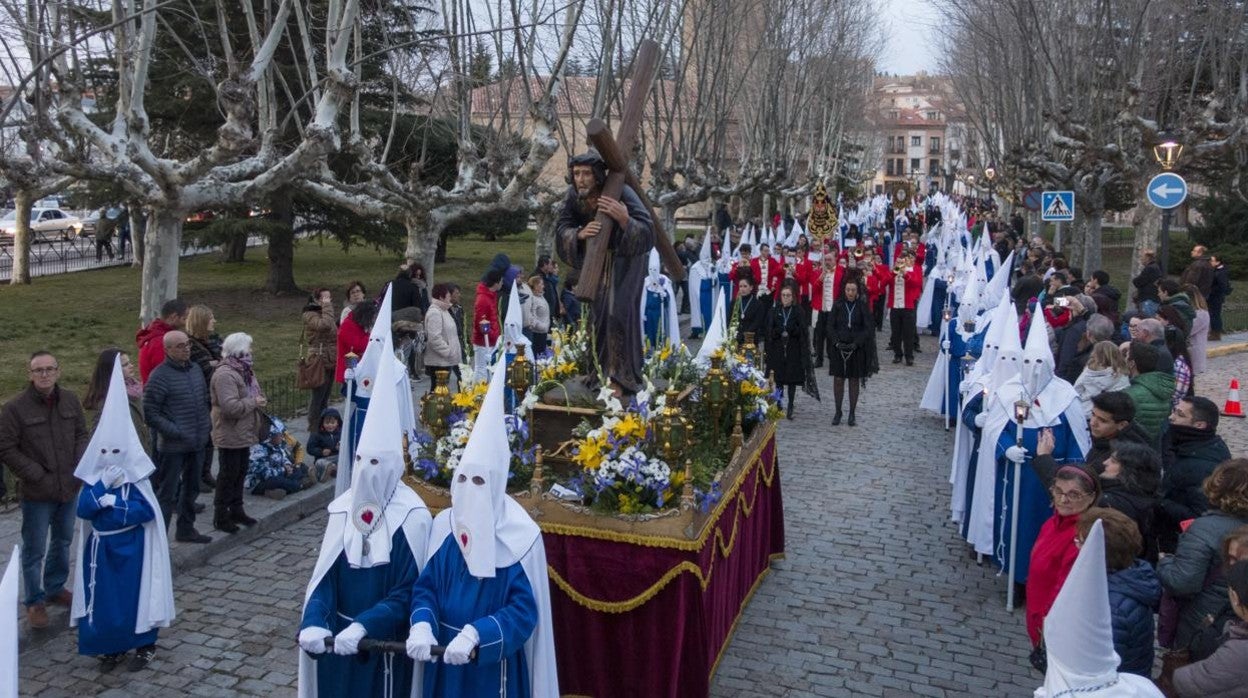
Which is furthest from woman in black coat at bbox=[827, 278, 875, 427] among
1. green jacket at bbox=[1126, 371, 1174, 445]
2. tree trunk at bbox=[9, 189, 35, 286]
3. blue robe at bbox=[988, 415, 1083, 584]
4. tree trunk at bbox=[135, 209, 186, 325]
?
tree trunk at bbox=[9, 189, 35, 286]

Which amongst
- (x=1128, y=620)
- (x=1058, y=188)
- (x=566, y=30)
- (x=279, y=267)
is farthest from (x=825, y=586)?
(x=1058, y=188)

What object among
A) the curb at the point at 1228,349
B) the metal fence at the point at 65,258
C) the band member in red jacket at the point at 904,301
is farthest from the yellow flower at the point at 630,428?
the metal fence at the point at 65,258

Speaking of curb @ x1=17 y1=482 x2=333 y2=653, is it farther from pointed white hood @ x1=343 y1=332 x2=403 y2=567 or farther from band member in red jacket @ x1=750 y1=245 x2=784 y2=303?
band member in red jacket @ x1=750 y1=245 x2=784 y2=303

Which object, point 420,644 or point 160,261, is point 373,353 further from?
point 420,644

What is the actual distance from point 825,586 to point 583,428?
8.69 feet

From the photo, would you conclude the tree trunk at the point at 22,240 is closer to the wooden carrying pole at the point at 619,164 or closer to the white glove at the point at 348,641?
the wooden carrying pole at the point at 619,164

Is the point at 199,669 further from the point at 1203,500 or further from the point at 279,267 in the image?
the point at 279,267

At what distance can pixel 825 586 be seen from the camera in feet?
25.8

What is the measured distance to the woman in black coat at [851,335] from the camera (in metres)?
12.5

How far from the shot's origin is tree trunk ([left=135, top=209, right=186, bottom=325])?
38.3ft

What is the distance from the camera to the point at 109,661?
20.8 feet

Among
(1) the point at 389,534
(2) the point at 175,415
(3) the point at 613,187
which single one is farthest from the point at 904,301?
(1) the point at 389,534

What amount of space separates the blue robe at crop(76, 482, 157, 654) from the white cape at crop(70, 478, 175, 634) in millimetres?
29

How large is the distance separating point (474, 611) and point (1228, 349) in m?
18.7
